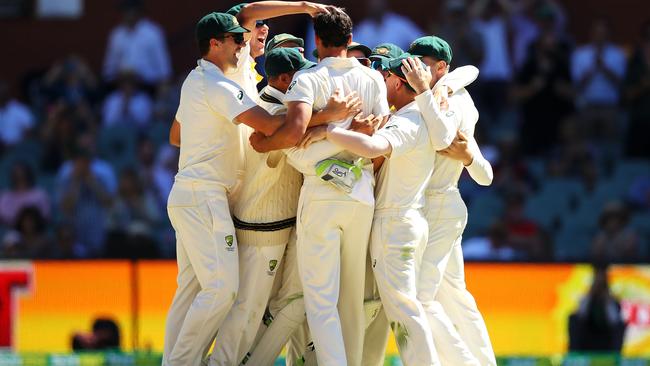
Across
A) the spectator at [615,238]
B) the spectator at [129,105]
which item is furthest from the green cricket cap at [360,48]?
the spectator at [129,105]

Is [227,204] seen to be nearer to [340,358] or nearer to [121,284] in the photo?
[340,358]

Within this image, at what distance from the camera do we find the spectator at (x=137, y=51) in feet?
58.2

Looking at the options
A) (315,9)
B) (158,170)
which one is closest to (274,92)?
(315,9)

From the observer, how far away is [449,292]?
982 centimetres

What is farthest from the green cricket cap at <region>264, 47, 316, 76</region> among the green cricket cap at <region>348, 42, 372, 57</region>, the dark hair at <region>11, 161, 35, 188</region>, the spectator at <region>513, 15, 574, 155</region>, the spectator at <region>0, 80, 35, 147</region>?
the spectator at <region>0, 80, 35, 147</region>

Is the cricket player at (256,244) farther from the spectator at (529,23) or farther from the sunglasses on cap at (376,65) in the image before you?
the spectator at (529,23)

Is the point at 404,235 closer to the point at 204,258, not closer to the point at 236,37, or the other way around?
the point at 204,258

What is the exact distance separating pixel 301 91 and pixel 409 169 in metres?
0.85

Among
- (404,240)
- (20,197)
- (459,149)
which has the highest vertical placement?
(459,149)

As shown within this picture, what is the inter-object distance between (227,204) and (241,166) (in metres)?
0.28

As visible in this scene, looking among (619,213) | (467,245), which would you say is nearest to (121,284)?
(467,245)

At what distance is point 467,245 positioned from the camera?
15.2 metres

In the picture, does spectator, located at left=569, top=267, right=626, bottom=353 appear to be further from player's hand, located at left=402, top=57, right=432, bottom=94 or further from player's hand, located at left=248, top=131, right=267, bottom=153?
player's hand, located at left=248, top=131, right=267, bottom=153

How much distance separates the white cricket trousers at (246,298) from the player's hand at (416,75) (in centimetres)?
136
